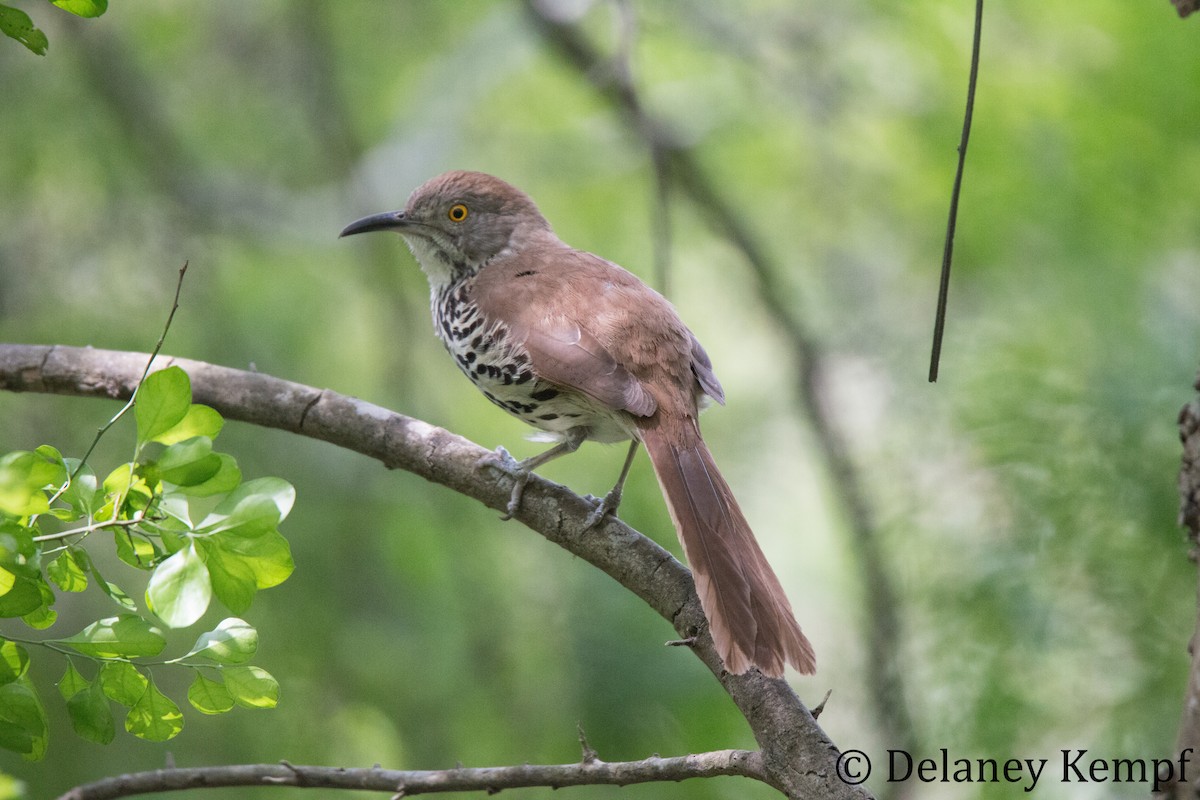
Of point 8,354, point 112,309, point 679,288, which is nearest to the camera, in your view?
point 8,354

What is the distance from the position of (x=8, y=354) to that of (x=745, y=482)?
157 inches

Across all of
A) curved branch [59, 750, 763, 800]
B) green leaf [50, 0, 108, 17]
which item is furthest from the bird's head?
green leaf [50, 0, 108, 17]

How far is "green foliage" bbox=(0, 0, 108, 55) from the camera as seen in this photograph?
213cm

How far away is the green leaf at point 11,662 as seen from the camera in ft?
6.53

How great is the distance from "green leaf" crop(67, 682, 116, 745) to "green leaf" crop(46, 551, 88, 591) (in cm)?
19

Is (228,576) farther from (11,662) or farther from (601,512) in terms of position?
(601,512)

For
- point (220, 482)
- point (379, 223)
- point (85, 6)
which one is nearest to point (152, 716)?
point (220, 482)

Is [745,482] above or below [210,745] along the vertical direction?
above

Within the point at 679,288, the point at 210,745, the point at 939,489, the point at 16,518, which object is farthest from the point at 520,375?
the point at 679,288

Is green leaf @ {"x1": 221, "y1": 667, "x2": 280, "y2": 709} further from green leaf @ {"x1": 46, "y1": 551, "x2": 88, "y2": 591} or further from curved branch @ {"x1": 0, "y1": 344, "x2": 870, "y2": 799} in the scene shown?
curved branch @ {"x1": 0, "y1": 344, "x2": 870, "y2": 799}

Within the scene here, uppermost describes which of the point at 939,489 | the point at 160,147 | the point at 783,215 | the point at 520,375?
the point at 783,215

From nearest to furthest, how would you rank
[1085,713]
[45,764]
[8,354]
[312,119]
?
1. [8,354]
2. [1085,713]
3. [45,764]
4. [312,119]

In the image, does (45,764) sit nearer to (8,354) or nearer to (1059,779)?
(8,354)

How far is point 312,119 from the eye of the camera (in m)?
6.87
